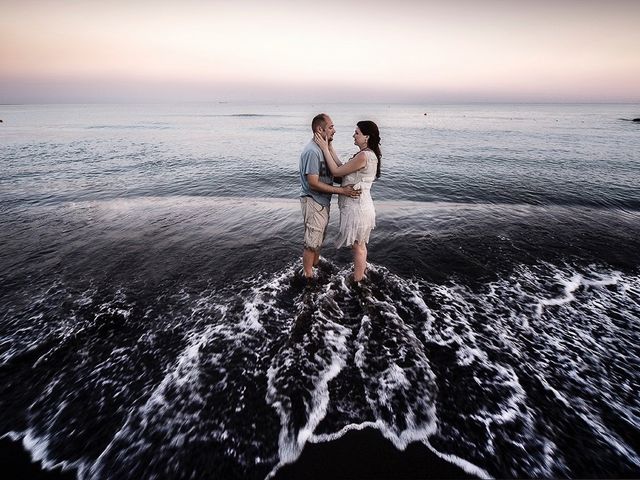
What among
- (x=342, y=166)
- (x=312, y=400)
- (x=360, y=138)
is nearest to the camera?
(x=312, y=400)

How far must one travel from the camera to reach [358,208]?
5.16m

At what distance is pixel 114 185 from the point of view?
13883 millimetres

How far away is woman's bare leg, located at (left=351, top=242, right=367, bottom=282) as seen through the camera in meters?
5.52

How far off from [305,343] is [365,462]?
1.78m

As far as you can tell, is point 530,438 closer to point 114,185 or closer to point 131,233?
point 131,233

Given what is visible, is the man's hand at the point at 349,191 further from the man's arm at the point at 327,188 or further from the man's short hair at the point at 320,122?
the man's short hair at the point at 320,122

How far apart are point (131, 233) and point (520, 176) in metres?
18.9

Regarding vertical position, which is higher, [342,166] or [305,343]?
[342,166]

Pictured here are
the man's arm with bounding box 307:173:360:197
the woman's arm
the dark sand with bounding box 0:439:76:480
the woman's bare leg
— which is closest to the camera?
the dark sand with bounding box 0:439:76:480

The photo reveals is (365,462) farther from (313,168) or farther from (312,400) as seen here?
(313,168)

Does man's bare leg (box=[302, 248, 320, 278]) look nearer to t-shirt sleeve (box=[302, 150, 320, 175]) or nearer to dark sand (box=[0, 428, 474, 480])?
t-shirt sleeve (box=[302, 150, 320, 175])

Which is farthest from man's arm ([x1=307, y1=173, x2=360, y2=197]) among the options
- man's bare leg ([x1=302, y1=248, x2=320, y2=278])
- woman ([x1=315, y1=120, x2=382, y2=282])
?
man's bare leg ([x1=302, y1=248, x2=320, y2=278])

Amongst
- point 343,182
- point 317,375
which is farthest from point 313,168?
point 317,375

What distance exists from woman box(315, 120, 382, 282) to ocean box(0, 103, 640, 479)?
1123 mm
